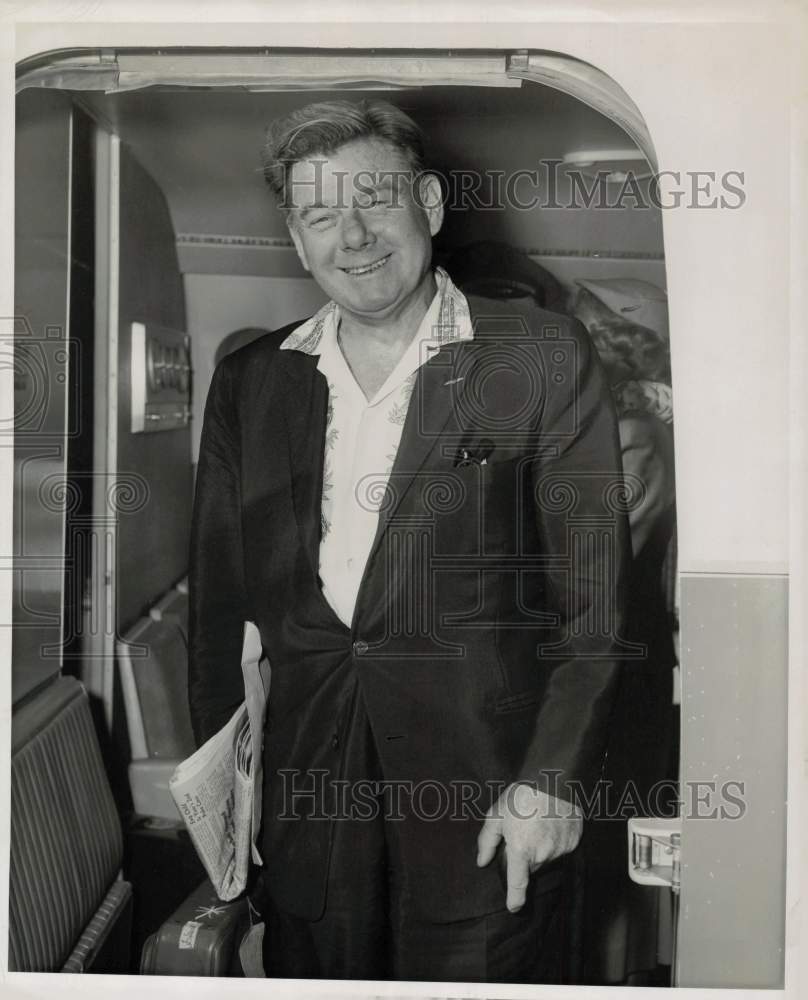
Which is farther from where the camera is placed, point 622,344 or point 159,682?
point 159,682

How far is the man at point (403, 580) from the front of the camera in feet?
5.05

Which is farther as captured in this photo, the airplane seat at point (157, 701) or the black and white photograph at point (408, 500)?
the airplane seat at point (157, 701)

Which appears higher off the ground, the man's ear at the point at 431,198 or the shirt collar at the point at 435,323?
the man's ear at the point at 431,198

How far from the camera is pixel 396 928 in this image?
160 cm

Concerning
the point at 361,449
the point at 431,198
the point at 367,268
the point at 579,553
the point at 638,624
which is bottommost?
the point at 638,624

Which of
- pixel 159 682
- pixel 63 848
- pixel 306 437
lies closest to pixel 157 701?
pixel 159 682

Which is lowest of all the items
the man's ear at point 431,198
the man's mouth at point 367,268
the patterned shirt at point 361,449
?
the patterned shirt at point 361,449

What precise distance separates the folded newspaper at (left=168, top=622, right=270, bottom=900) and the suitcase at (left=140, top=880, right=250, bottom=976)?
0.11 meters

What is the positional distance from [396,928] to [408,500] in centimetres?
71

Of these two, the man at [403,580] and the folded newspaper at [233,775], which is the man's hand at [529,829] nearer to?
the man at [403,580]

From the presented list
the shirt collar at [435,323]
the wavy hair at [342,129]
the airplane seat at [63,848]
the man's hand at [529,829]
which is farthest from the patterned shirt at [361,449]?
the airplane seat at [63,848]

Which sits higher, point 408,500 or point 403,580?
point 408,500

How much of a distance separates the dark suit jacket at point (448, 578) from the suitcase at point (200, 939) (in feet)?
0.44

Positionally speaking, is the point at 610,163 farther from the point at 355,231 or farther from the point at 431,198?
the point at 355,231
